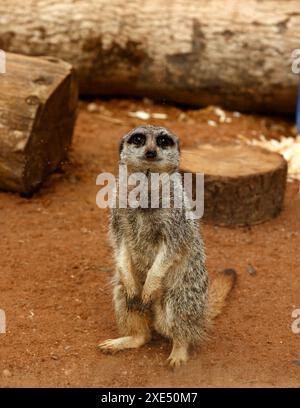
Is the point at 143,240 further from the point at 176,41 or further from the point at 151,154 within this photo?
the point at 176,41

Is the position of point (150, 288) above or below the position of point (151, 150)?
below

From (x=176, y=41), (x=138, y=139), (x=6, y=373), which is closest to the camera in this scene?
(x=6, y=373)

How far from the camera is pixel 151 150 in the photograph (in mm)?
2830

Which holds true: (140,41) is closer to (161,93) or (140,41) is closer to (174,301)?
(161,93)

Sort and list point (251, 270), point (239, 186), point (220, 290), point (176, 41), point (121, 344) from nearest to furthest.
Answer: point (121, 344) → point (220, 290) → point (251, 270) → point (239, 186) → point (176, 41)

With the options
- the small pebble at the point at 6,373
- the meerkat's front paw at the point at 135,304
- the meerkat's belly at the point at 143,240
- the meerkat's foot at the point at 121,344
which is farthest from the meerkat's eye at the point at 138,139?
the small pebble at the point at 6,373

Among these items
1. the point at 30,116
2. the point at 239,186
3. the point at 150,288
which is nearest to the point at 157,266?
the point at 150,288

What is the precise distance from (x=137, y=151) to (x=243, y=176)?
4.61 feet

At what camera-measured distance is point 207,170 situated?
4.21m

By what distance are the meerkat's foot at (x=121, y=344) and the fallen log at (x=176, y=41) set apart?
3.34 m

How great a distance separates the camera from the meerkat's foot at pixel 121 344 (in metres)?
2.98

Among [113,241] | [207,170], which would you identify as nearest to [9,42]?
[207,170]

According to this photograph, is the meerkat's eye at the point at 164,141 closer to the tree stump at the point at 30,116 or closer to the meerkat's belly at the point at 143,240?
the meerkat's belly at the point at 143,240

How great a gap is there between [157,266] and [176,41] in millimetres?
3361
